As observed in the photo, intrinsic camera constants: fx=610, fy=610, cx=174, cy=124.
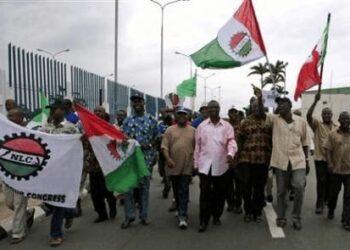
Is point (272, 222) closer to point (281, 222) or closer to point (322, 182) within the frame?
point (281, 222)

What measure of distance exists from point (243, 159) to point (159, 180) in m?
6.82

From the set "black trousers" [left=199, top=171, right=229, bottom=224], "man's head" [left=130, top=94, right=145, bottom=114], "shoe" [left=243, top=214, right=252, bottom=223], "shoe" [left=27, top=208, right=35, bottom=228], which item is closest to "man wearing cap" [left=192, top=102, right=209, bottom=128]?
"man's head" [left=130, top=94, right=145, bottom=114]

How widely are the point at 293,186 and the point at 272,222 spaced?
0.75 metres

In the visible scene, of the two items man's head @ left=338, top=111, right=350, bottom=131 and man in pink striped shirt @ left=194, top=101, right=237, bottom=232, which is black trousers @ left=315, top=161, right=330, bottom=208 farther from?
man in pink striped shirt @ left=194, top=101, right=237, bottom=232

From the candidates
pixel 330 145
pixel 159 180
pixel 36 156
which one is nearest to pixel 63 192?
pixel 36 156

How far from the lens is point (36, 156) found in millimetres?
7875

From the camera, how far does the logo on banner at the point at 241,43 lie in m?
10.5

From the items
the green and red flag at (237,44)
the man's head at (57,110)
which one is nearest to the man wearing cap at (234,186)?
the green and red flag at (237,44)

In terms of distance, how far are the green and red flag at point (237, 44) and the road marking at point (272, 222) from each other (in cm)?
255

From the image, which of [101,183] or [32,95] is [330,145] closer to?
[101,183]

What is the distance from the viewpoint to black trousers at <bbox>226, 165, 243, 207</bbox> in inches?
385

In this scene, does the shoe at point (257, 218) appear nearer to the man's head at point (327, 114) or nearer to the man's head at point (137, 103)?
the man's head at point (327, 114)

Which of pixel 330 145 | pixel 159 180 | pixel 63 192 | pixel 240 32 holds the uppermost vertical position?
pixel 240 32

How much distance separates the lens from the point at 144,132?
367 inches
